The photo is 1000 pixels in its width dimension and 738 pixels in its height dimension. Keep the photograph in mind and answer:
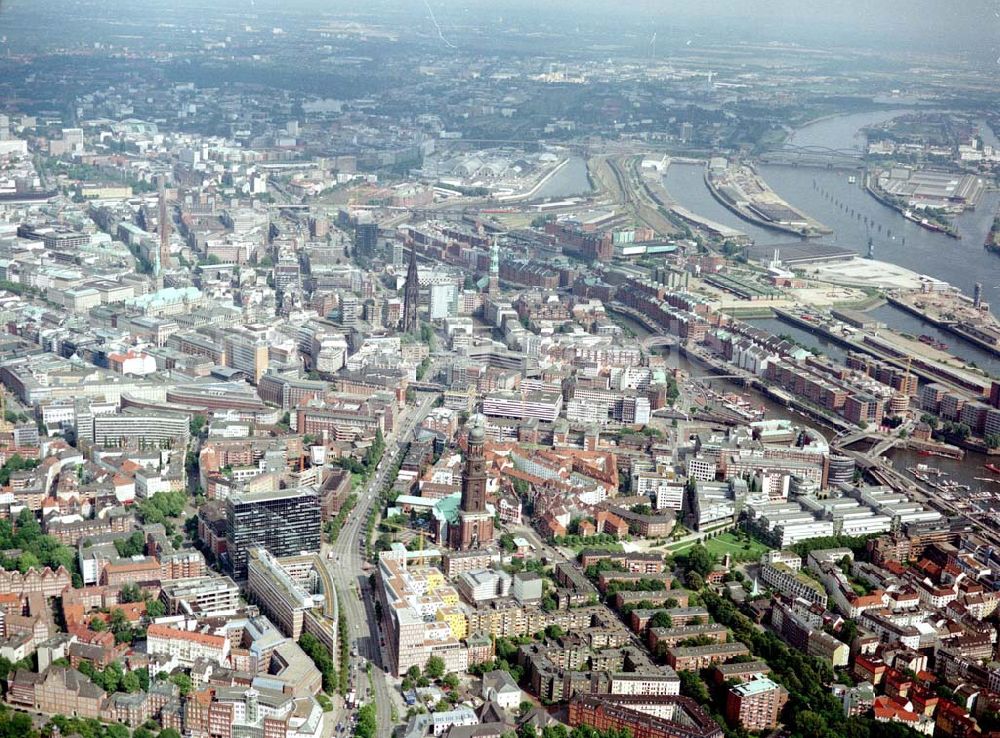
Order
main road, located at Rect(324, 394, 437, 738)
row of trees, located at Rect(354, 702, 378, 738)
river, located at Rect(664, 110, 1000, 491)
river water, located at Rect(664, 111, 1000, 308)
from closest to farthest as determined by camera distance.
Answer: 1. row of trees, located at Rect(354, 702, 378, 738)
2. main road, located at Rect(324, 394, 437, 738)
3. river, located at Rect(664, 110, 1000, 491)
4. river water, located at Rect(664, 111, 1000, 308)

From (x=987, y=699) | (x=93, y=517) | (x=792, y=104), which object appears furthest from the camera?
(x=792, y=104)

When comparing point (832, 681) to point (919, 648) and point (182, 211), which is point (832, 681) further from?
point (182, 211)

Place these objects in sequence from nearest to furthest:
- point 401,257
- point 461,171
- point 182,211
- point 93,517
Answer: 1. point 93,517
2. point 401,257
3. point 182,211
4. point 461,171

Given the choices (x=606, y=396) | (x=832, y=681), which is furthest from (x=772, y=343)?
(x=832, y=681)

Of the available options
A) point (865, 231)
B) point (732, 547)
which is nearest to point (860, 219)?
point (865, 231)

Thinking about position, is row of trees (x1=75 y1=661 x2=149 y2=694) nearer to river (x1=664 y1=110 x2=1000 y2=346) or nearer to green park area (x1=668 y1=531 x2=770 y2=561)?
green park area (x1=668 y1=531 x2=770 y2=561)

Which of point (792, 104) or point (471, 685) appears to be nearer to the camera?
point (471, 685)

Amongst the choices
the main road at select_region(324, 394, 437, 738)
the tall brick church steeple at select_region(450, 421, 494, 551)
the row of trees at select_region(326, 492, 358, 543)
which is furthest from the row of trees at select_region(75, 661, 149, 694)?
the tall brick church steeple at select_region(450, 421, 494, 551)
